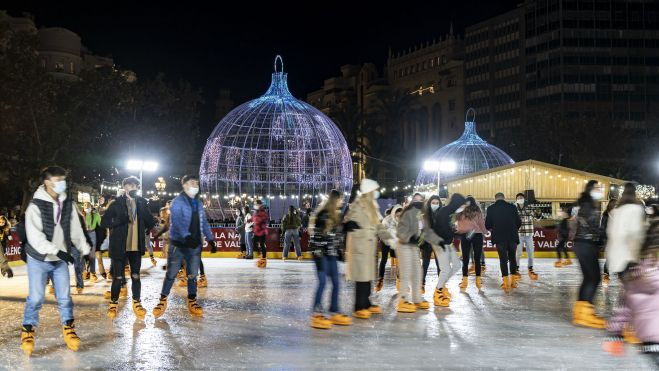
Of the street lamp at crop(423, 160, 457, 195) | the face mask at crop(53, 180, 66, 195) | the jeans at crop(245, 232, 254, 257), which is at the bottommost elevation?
the jeans at crop(245, 232, 254, 257)

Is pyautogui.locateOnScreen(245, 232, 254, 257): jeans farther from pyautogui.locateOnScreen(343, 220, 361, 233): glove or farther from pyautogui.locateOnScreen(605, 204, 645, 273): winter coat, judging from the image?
pyautogui.locateOnScreen(605, 204, 645, 273): winter coat

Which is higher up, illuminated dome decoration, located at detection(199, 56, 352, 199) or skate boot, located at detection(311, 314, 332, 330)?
illuminated dome decoration, located at detection(199, 56, 352, 199)

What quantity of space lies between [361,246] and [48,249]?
415 cm

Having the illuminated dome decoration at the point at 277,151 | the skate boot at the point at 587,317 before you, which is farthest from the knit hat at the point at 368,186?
the illuminated dome decoration at the point at 277,151

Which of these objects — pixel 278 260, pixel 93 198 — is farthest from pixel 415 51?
pixel 278 260

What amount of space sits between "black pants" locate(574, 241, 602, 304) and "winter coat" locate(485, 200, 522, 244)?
438 cm

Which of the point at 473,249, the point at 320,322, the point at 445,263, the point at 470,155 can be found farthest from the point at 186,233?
the point at 470,155

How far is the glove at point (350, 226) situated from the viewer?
11000 millimetres

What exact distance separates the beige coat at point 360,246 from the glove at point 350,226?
0.03 m

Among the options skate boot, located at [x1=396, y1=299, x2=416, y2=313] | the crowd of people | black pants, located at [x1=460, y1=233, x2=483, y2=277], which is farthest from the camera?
black pants, located at [x1=460, y1=233, x2=483, y2=277]

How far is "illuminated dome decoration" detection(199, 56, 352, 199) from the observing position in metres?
34.4

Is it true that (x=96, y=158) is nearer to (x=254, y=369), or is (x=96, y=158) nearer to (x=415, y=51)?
(x=254, y=369)

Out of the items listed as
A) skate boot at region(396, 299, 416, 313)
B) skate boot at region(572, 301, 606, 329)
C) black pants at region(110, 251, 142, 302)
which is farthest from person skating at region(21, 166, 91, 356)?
skate boot at region(572, 301, 606, 329)

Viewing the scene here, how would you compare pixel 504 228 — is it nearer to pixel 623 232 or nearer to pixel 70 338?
pixel 623 232
